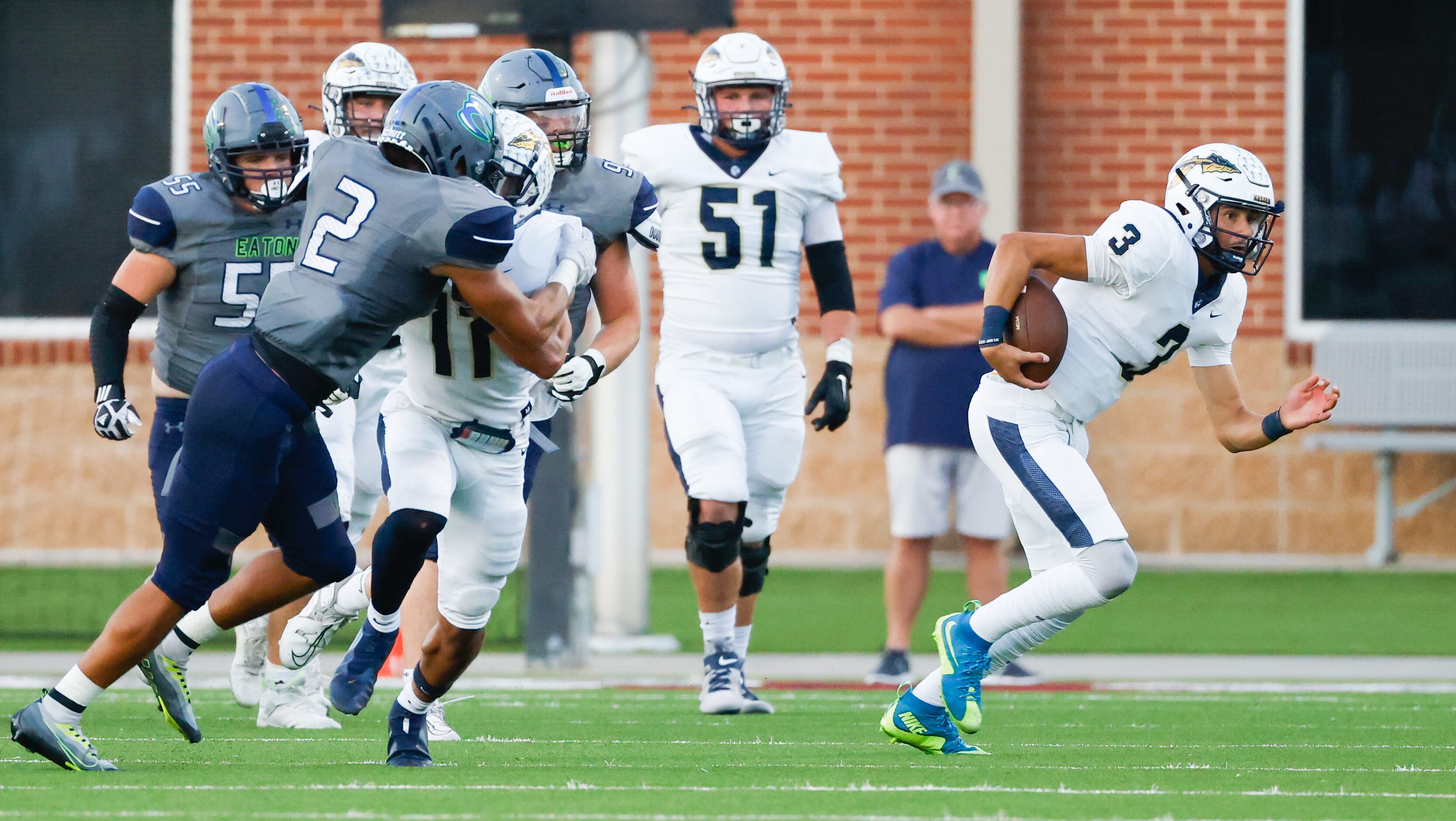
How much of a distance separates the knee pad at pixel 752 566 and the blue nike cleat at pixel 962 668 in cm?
164

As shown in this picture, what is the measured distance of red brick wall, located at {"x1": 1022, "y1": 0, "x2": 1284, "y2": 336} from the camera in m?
12.1

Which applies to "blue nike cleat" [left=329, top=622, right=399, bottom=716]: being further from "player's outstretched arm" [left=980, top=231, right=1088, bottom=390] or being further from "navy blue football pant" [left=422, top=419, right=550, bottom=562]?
"player's outstretched arm" [left=980, top=231, right=1088, bottom=390]

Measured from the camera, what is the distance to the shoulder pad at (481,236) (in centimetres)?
428

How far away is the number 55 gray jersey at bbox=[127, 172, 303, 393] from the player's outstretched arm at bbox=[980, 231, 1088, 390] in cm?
197

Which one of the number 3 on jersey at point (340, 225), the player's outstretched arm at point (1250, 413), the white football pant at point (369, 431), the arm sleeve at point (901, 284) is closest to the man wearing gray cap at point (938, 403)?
the arm sleeve at point (901, 284)

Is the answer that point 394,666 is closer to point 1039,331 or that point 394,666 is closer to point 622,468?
point 622,468

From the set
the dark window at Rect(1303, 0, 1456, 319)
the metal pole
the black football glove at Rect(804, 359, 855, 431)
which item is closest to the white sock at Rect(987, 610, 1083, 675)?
the black football glove at Rect(804, 359, 855, 431)

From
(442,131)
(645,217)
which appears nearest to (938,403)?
(645,217)

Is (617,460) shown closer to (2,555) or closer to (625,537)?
(625,537)

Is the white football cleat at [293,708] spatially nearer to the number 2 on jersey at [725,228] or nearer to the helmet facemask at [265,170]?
the helmet facemask at [265,170]

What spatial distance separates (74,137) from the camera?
12492 millimetres

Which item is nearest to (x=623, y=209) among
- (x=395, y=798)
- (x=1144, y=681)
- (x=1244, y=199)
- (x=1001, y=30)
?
(x=1244, y=199)

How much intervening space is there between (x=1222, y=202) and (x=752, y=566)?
2250 mm

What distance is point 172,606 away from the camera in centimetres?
442
